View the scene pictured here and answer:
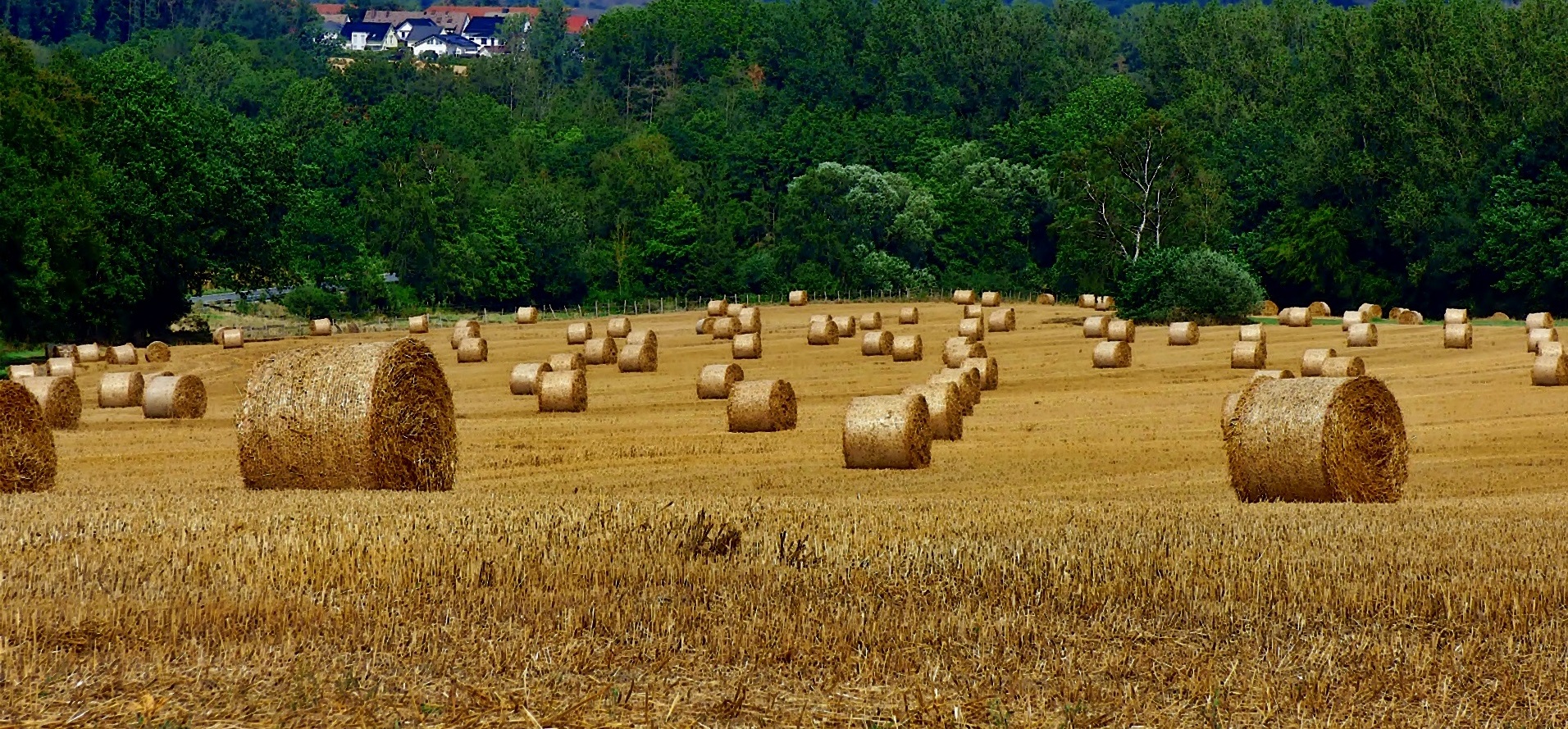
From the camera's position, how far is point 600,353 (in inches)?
2183

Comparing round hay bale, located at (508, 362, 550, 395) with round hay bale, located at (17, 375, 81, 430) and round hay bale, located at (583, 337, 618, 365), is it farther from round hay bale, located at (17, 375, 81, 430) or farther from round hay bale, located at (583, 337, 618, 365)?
round hay bale, located at (17, 375, 81, 430)

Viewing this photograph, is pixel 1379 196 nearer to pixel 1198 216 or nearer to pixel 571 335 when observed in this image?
pixel 1198 216

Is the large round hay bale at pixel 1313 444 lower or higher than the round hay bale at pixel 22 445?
lower

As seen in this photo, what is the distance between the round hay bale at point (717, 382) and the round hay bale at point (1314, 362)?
508 inches

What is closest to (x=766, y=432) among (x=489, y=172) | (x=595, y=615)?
(x=595, y=615)

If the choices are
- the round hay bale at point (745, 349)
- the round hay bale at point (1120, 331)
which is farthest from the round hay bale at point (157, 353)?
the round hay bale at point (1120, 331)

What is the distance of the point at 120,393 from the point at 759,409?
646 inches

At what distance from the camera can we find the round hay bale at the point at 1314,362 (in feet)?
Result: 143

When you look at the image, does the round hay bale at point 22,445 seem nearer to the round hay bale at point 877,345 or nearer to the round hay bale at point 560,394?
the round hay bale at point 560,394

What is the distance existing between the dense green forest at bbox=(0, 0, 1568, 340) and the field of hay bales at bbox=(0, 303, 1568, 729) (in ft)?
165

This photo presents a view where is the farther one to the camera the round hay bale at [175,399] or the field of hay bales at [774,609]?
the round hay bale at [175,399]

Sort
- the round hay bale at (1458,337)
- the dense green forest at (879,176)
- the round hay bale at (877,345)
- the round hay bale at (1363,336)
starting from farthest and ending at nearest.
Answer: the dense green forest at (879,176), the round hay bale at (877,345), the round hay bale at (1363,336), the round hay bale at (1458,337)

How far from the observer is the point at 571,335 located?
67562 millimetres

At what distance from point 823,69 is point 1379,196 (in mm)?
85538
